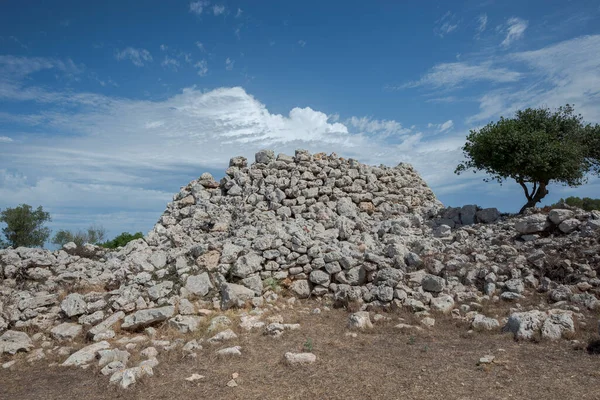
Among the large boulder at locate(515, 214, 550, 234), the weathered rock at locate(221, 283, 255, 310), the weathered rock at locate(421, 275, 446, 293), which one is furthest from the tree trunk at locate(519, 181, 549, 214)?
the weathered rock at locate(221, 283, 255, 310)

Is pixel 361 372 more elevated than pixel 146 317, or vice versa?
pixel 146 317

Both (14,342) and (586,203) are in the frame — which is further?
(586,203)

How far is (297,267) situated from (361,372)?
4914mm

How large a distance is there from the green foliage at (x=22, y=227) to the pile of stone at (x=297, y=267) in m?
13.2

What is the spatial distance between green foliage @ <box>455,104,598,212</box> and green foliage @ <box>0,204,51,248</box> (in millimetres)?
23531

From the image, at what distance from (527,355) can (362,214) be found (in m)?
8.74

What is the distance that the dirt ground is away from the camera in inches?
255

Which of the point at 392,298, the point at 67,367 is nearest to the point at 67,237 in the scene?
the point at 67,367

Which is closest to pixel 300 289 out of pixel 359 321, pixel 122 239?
pixel 359 321

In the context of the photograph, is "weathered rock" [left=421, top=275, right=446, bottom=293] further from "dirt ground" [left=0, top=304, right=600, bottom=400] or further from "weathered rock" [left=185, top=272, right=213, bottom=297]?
"weathered rock" [left=185, top=272, right=213, bottom=297]

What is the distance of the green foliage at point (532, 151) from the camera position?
16859mm

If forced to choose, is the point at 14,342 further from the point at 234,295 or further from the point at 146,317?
the point at 234,295

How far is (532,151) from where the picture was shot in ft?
55.1

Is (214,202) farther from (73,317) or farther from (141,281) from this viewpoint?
(73,317)
